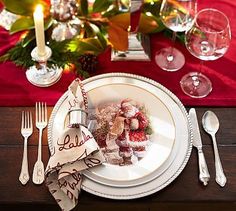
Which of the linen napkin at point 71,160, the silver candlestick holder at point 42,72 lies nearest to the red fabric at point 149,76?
the silver candlestick holder at point 42,72

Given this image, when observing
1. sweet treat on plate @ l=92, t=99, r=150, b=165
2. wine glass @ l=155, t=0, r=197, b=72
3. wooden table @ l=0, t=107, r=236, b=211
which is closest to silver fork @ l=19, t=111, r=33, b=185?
wooden table @ l=0, t=107, r=236, b=211

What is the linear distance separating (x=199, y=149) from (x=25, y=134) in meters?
0.37

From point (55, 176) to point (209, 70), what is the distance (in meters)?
0.46

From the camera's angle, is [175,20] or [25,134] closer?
[25,134]

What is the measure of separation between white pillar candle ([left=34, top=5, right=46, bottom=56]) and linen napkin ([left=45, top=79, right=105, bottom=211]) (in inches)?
7.4

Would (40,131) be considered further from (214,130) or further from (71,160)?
(214,130)

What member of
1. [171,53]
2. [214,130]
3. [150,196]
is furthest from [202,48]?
[150,196]

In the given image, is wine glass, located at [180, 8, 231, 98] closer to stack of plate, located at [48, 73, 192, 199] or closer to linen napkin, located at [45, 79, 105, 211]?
stack of plate, located at [48, 73, 192, 199]

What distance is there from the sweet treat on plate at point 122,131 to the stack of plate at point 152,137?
13 mm

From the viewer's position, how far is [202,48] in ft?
3.21

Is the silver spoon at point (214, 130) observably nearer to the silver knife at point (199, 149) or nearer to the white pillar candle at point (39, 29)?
the silver knife at point (199, 149)

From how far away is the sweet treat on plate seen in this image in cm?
86

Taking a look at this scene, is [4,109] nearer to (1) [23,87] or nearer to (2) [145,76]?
(1) [23,87]

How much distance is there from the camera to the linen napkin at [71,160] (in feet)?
2.63
